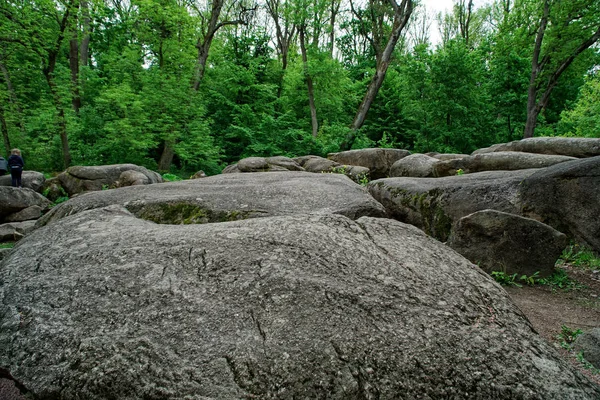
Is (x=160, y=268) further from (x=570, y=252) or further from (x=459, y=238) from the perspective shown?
(x=570, y=252)

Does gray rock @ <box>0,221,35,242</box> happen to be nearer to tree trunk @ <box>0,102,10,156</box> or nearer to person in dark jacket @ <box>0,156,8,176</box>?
person in dark jacket @ <box>0,156,8,176</box>

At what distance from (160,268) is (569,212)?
5.51 meters

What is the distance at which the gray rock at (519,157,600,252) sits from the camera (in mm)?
4828

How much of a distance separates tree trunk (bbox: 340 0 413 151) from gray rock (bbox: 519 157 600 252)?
42.6 ft

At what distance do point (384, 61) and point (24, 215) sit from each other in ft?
50.7

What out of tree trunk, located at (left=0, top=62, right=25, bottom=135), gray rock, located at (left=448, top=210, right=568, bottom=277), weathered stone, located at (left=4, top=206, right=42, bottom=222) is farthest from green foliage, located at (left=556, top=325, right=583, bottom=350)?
tree trunk, located at (left=0, top=62, right=25, bottom=135)

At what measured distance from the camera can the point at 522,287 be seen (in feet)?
14.2

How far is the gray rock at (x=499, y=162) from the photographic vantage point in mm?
7516

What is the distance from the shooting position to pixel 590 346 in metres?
2.81

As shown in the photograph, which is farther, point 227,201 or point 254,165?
point 254,165

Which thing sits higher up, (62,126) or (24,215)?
(62,126)

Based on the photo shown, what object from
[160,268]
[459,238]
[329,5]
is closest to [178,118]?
[329,5]

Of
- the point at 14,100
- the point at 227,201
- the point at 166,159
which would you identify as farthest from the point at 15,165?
the point at 227,201

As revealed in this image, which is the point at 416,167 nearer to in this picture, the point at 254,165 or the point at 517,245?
the point at 254,165
